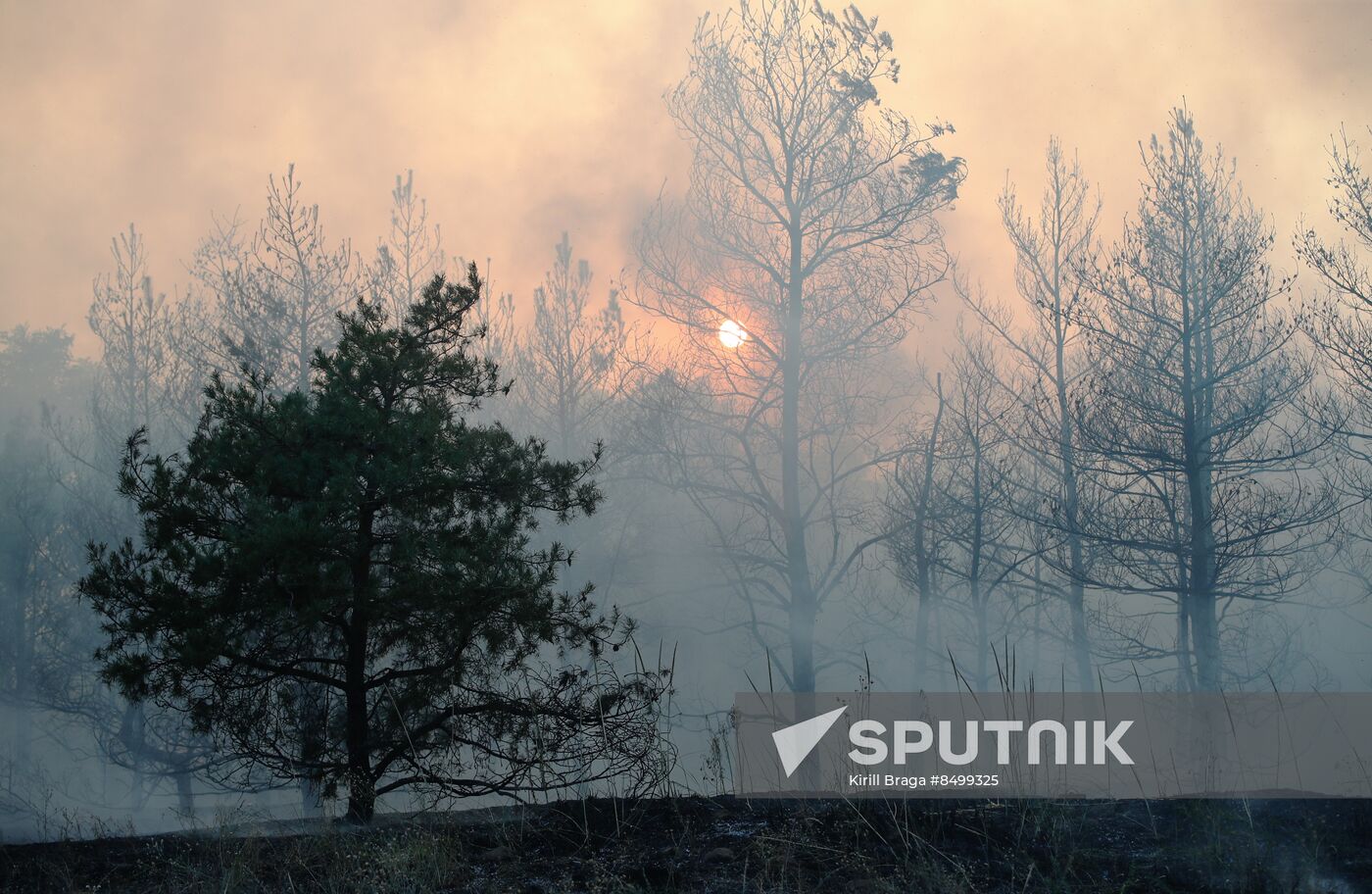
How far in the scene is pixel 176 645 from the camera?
7.15 meters

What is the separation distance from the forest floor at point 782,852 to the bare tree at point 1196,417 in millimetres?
6538

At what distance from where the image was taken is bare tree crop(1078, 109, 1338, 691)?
1150 centimetres

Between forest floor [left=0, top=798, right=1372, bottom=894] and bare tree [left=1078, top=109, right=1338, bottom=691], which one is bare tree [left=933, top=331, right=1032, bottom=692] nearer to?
bare tree [left=1078, top=109, right=1338, bottom=691]

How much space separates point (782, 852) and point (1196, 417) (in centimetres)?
925

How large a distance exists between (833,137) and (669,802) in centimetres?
1242

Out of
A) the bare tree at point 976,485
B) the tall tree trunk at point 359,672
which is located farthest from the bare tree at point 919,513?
the tall tree trunk at point 359,672

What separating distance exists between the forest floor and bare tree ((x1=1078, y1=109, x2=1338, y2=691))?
6.54m

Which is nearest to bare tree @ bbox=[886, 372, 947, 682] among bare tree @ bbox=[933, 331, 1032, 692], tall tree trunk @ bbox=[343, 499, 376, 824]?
bare tree @ bbox=[933, 331, 1032, 692]

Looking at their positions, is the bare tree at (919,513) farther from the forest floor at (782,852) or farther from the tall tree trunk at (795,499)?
the forest floor at (782,852)

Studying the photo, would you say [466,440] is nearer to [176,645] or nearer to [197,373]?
[176,645]

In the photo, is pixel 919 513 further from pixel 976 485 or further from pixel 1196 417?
pixel 1196 417

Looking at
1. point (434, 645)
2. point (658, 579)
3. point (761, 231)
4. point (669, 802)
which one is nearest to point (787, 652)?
point (658, 579)

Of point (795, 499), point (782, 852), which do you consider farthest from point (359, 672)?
point (795, 499)

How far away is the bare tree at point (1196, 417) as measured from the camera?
37.7ft
